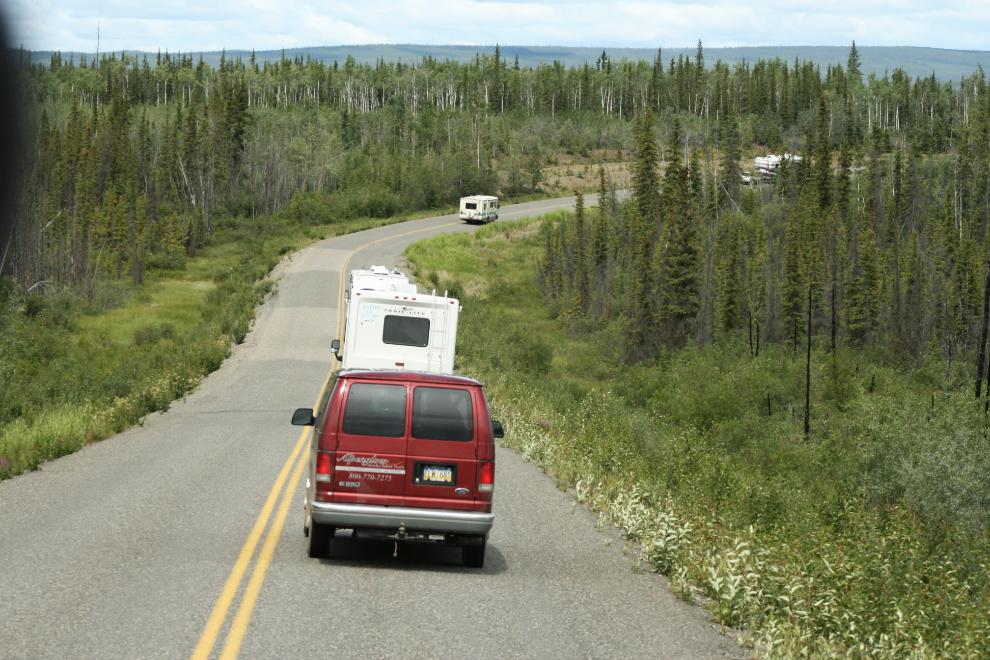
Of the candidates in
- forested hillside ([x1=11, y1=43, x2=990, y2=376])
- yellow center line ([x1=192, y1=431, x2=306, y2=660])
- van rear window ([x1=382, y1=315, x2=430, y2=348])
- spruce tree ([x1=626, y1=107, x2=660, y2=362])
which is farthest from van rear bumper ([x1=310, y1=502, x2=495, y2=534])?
spruce tree ([x1=626, y1=107, x2=660, y2=362])

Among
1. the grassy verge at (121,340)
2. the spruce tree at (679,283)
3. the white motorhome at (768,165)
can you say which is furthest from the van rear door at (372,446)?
the white motorhome at (768,165)

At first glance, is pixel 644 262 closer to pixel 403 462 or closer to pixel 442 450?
pixel 442 450

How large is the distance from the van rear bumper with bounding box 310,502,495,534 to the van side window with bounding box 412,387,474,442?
71cm

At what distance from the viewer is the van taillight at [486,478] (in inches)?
344

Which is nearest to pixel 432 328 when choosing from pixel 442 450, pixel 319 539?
pixel 442 450

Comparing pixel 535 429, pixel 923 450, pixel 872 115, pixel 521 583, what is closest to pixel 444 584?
pixel 521 583

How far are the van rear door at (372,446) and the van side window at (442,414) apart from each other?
13 centimetres

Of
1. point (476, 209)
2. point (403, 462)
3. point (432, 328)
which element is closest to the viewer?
point (403, 462)

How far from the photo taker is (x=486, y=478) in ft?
28.8

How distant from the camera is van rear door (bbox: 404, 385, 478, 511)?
8664 millimetres

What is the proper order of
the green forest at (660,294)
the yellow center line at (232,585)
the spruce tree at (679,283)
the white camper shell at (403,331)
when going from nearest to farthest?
the yellow center line at (232,585) → the green forest at (660,294) → the white camper shell at (403,331) → the spruce tree at (679,283)

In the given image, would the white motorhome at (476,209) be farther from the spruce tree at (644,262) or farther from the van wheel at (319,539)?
the van wheel at (319,539)

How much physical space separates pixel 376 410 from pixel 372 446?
0.35m

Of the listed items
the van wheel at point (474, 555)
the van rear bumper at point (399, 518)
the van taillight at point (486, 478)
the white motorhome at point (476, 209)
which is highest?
the white motorhome at point (476, 209)
